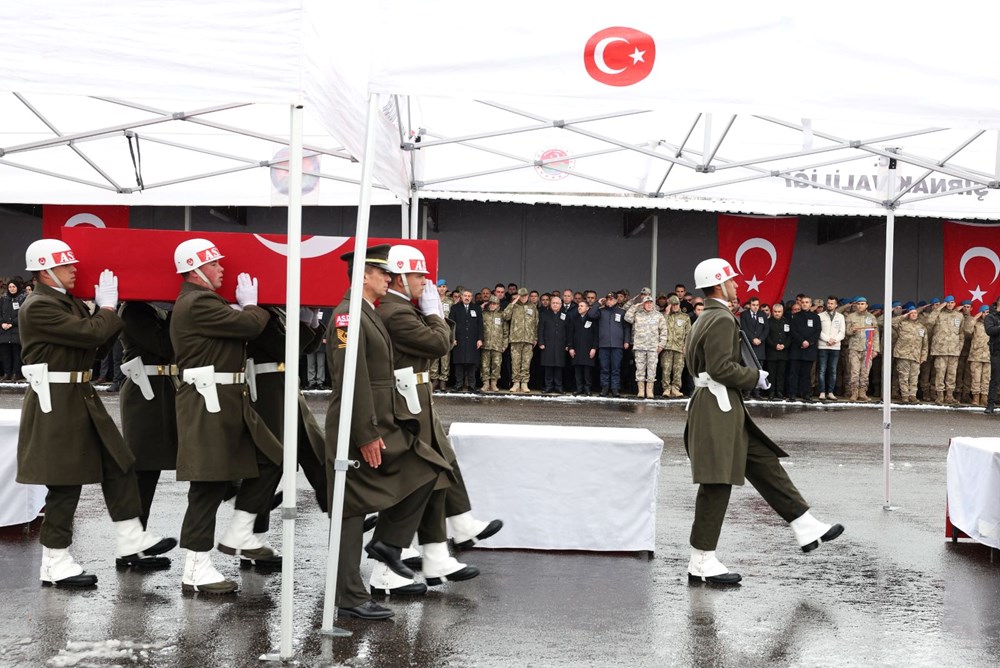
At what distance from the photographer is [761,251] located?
2052 centimetres

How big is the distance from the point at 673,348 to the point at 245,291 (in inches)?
529

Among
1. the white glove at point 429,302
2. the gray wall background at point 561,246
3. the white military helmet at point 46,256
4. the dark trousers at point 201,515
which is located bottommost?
the dark trousers at point 201,515

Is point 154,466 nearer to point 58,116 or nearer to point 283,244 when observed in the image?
point 283,244

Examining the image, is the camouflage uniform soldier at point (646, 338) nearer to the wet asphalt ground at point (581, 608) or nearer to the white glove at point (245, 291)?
the wet asphalt ground at point (581, 608)

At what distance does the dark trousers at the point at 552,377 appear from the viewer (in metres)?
18.9

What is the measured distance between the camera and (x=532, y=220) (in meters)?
22.3

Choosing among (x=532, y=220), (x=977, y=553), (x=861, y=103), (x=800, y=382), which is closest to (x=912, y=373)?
(x=800, y=382)

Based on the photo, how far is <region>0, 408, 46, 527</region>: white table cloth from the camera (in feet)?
22.2

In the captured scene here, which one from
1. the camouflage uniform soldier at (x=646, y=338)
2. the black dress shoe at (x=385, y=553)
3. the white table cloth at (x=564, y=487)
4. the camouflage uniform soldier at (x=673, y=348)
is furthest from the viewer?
the camouflage uniform soldier at (x=673, y=348)

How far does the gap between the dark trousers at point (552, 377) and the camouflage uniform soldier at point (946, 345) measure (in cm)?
737

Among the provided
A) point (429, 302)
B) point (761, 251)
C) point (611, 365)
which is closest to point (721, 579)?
point (429, 302)

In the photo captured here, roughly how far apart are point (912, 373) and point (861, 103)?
16.0 m

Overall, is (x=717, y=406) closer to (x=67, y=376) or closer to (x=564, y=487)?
(x=564, y=487)

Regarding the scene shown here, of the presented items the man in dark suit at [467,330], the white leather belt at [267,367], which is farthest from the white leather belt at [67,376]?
the man in dark suit at [467,330]
